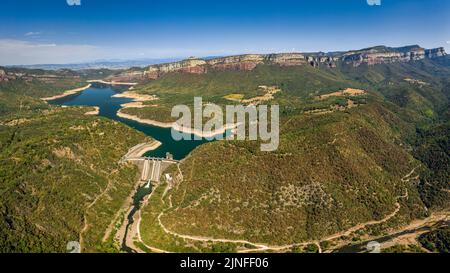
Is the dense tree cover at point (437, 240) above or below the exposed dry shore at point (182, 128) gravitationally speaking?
below

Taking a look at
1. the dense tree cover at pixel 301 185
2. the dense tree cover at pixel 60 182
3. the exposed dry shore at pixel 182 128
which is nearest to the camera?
the dense tree cover at pixel 60 182

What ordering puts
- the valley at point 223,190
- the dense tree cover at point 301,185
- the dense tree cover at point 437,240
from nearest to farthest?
the valley at point 223,190, the dense tree cover at point 437,240, the dense tree cover at point 301,185

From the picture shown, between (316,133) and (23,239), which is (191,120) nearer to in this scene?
(316,133)

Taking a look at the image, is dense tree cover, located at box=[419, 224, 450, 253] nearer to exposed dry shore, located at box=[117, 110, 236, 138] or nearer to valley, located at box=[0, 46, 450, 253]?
valley, located at box=[0, 46, 450, 253]

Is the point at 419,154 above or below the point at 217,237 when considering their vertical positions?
above

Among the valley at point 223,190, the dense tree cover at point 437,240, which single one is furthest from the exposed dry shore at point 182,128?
the dense tree cover at point 437,240

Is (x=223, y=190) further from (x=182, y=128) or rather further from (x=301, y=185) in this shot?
(x=182, y=128)

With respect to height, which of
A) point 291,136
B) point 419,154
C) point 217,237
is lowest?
point 217,237

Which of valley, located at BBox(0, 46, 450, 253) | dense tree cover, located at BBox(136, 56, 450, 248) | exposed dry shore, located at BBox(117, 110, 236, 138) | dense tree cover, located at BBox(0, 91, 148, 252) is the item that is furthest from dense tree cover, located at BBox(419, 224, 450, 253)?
exposed dry shore, located at BBox(117, 110, 236, 138)

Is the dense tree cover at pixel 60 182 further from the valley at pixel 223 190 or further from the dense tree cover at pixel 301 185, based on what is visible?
the dense tree cover at pixel 301 185

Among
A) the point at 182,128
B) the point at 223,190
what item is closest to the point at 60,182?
the point at 223,190
